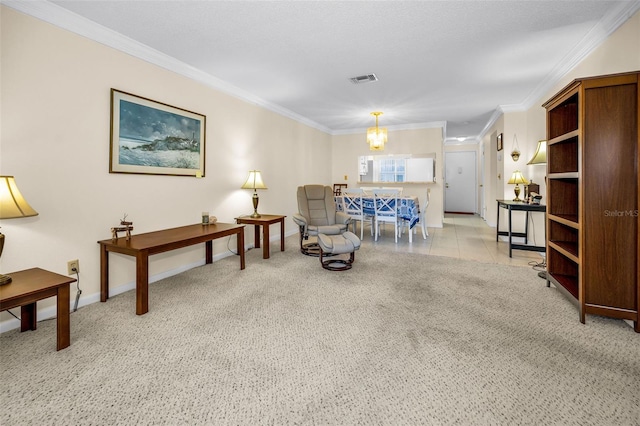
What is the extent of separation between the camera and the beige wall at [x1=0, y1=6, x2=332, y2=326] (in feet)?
7.03

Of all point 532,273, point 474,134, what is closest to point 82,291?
point 532,273

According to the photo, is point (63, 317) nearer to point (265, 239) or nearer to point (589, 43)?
point (265, 239)

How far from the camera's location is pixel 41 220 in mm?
2277

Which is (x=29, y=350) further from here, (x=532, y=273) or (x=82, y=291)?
(x=532, y=273)

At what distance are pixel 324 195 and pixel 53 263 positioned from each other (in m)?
3.24

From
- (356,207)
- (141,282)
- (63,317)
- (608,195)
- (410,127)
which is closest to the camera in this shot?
(63,317)

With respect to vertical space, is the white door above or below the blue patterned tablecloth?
above

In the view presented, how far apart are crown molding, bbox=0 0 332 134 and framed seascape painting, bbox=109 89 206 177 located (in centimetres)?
44

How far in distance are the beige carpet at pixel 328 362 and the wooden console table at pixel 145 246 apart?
17cm

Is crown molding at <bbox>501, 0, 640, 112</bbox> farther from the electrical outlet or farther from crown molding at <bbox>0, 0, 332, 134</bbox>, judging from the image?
the electrical outlet

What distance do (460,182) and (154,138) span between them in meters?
9.47

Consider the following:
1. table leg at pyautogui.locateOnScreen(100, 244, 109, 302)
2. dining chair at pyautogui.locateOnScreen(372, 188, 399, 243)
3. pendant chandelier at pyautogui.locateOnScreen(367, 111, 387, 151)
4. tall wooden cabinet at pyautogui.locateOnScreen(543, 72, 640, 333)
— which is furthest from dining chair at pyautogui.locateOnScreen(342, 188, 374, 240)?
table leg at pyautogui.locateOnScreen(100, 244, 109, 302)

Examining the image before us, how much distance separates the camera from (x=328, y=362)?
1.73 m

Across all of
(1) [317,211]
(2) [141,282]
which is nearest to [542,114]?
(1) [317,211]
